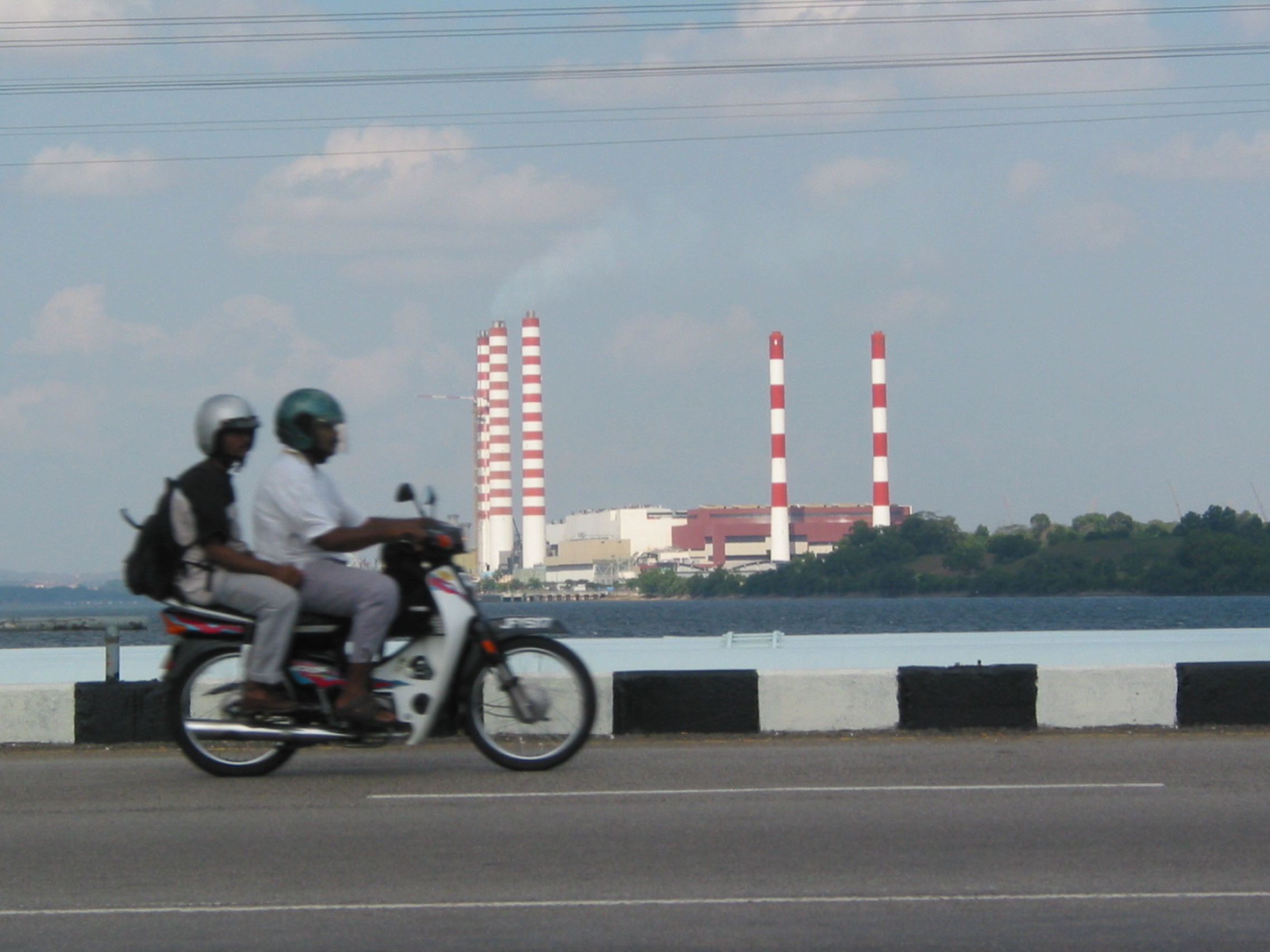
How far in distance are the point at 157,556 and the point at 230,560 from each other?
0.34 meters

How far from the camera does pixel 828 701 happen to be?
898cm

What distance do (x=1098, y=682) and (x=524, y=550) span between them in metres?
111

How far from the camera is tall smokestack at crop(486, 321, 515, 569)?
373 feet

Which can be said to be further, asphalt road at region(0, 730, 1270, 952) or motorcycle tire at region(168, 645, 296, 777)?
motorcycle tire at region(168, 645, 296, 777)

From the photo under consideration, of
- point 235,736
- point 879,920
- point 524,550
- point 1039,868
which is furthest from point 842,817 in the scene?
point 524,550

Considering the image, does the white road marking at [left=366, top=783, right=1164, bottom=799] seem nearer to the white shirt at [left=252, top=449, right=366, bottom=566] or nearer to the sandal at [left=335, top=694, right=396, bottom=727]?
the sandal at [left=335, top=694, right=396, bottom=727]

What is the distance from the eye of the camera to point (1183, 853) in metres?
5.32

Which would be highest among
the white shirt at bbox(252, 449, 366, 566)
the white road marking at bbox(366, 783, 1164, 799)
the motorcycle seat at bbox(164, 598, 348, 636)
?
the white shirt at bbox(252, 449, 366, 566)

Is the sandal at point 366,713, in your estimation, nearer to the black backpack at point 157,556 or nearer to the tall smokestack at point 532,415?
the black backpack at point 157,556

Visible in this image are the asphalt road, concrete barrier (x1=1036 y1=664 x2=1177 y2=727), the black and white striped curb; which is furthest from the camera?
concrete barrier (x1=1036 y1=664 x2=1177 y2=727)

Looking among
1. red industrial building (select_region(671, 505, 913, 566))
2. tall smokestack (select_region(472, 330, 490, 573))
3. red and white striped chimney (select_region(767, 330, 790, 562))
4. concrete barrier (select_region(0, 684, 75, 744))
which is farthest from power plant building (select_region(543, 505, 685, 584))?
concrete barrier (select_region(0, 684, 75, 744))

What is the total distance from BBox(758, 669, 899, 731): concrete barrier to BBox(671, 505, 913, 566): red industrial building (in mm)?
130820

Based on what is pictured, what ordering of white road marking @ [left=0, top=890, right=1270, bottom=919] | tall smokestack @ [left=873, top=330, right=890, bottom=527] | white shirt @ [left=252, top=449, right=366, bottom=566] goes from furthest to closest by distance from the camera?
tall smokestack @ [left=873, top=330, right=890, bottom=527]
white shirt @ [left=252, top=449, right=366, bottom=566]
white road marking @ [left=0, top=890, right=1270, bottom=919]

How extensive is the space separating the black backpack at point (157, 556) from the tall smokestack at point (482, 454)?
10701 centimetres
